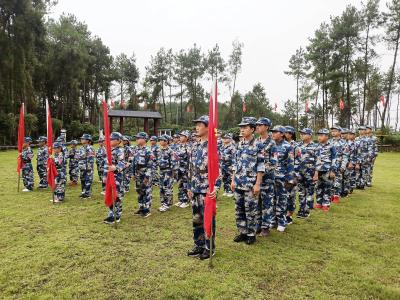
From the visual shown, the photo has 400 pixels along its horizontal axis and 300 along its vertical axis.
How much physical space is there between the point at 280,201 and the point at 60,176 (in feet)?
20.9

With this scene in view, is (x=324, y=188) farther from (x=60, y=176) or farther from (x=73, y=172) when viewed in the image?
(x=73, y=172)

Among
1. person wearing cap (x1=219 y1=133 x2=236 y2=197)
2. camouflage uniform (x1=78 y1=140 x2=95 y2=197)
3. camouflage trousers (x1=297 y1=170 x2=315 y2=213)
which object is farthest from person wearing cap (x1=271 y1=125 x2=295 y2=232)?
camouflage uniform (x1=78 y1=140 x2=95 y2=197)

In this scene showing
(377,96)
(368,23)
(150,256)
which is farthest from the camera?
(377,96)

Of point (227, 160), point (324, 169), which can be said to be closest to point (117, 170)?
point (227, 160)

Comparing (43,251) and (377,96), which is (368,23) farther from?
(43,251)

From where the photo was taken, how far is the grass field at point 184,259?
381 cm

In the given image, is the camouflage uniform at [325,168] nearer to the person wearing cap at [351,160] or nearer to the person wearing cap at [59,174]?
the person wearing cap at [351,160]

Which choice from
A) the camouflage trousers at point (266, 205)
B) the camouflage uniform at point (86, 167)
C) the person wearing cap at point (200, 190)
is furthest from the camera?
the camouflage uniform at point (86, 167)

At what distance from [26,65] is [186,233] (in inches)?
1159

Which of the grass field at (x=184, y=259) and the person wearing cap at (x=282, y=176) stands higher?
the person wearing cap at (x=282, y=176)

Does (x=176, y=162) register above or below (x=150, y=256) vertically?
above

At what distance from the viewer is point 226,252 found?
493 cm

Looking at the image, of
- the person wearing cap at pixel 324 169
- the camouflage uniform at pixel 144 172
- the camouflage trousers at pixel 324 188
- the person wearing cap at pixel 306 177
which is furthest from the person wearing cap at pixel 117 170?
the camouflage trousers at pixel 324 188

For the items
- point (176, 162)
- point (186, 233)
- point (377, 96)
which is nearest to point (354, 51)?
point (377, 96)
